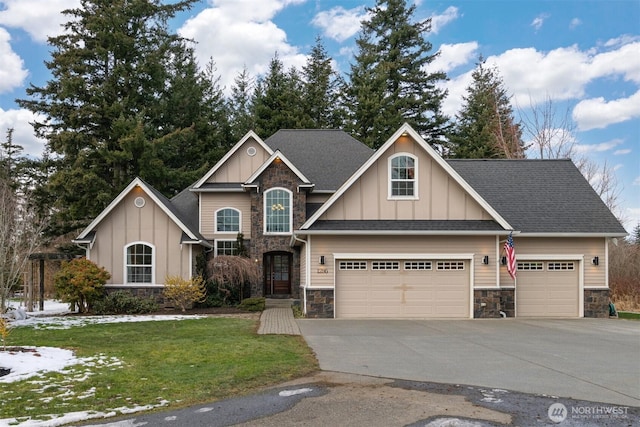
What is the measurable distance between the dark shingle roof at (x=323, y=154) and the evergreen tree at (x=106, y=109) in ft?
29.8

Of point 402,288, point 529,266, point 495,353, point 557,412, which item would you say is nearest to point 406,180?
point 402,288

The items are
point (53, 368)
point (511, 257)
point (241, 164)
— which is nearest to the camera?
point (53, 368)

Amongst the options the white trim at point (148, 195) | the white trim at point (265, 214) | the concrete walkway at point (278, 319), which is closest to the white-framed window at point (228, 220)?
the white trim at point (265, 214)

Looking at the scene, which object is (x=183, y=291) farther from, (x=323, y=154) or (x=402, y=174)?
(x=323, y=154)

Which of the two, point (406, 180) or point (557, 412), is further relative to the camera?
point (406, 180)

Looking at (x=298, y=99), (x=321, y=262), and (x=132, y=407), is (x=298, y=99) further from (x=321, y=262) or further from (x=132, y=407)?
(x=132, y=407)

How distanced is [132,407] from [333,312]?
11.3 m

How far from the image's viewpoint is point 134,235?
67.1 ft

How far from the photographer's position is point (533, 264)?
1873 cm

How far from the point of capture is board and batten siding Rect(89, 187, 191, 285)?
2038 centimetres

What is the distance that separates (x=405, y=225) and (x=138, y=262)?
10481mm

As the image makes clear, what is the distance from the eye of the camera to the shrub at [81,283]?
1869cm

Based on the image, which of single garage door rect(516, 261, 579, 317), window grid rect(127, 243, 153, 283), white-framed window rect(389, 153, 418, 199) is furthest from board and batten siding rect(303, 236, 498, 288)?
window grid rect(127, 243, 153, 283)

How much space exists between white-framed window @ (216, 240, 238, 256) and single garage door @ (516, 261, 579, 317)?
39.3 ft
